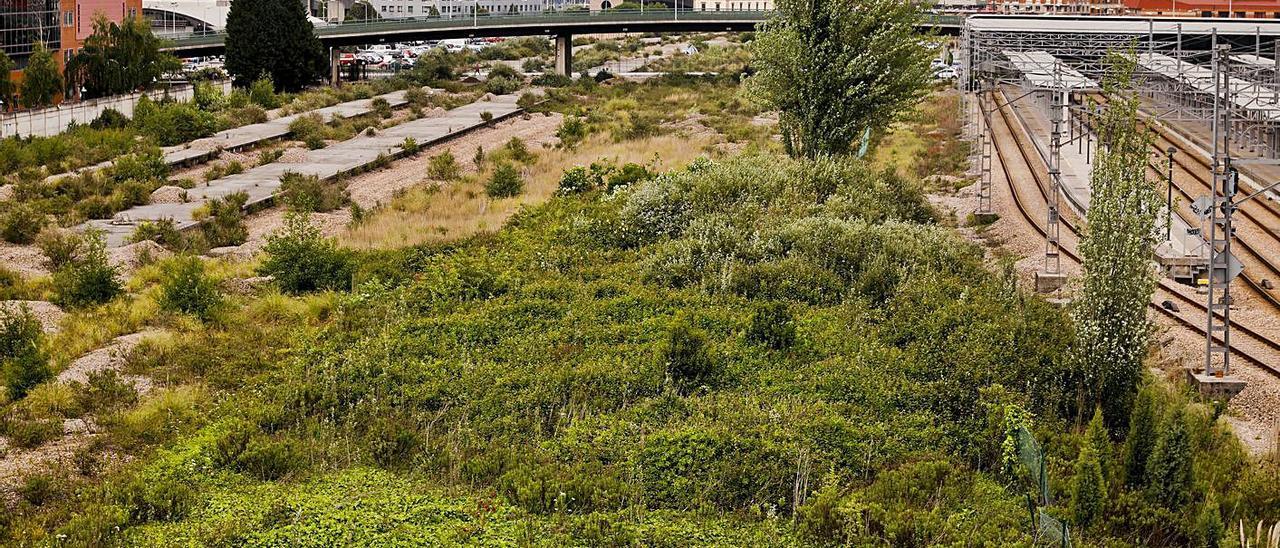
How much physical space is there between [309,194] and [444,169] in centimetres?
643

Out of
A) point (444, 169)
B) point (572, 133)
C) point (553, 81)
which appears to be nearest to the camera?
point (444, 169)

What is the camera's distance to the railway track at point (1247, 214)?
25719 millimetres

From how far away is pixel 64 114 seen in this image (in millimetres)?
54281

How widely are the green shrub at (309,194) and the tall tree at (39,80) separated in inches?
761

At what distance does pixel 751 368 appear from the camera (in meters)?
18.9

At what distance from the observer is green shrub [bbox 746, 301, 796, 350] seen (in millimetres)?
19844

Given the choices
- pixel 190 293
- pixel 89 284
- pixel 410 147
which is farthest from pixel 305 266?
pixel 410 147

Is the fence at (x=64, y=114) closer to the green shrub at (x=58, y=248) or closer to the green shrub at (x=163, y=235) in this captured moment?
the green shrub at (x=163, y=235)

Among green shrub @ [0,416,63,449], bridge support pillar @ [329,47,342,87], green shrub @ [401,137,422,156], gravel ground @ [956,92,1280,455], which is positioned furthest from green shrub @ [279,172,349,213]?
bridge support pillar @ [329,47,342,87]

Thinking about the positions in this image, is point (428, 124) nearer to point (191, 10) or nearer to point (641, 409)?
point (641, 409)

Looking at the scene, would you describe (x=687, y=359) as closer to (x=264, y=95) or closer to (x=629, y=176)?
(x=629, y=176)

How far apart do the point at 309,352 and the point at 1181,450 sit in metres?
11.0

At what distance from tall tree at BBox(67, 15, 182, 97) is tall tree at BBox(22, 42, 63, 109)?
4619 millimetres

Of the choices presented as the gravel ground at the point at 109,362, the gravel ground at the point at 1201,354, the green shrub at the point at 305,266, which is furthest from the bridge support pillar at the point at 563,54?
the gravel ground at the point at 109,362
